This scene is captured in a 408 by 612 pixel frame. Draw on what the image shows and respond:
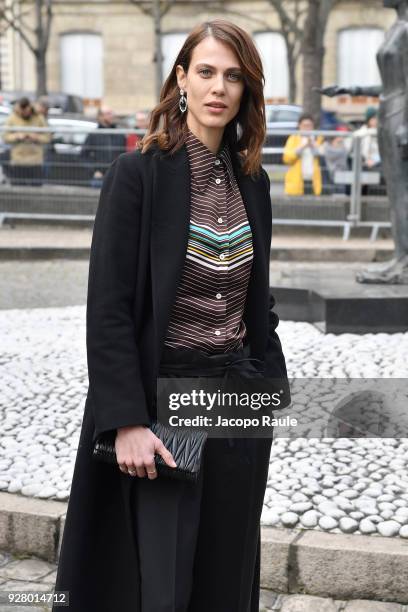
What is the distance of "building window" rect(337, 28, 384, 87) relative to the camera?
3953 cm

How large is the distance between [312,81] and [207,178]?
853 inches

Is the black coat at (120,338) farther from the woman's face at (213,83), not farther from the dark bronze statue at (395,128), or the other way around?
the dark bronze statue at (395,128)

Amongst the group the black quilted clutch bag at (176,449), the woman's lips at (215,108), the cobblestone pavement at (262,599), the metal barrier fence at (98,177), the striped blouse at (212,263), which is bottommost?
the cobblestone pavement at (262,599)

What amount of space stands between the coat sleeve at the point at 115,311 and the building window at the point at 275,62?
38539 mm

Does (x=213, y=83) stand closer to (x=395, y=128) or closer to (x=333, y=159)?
(x=395, y=128)

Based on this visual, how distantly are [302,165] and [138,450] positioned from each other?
38.9 feet

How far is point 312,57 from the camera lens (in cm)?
2362

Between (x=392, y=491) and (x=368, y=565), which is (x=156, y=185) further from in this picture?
(x=392, y=491)

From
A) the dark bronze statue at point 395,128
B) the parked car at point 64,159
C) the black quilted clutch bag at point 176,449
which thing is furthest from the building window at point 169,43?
the black quilted clutch bag at point 176,449

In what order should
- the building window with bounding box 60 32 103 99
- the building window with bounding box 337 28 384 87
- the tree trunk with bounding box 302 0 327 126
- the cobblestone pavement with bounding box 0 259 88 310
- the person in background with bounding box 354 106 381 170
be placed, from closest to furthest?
the cobblestone pavement with bounding box 0 259 88 310, the person in background with bounding box 354 106 381 170, the tree trunk with bounding box 302 0 327 126, the building window with bounding box 337 28 384 87, the building window with bounding box 60 32 103 99

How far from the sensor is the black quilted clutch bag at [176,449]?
8.22 feet

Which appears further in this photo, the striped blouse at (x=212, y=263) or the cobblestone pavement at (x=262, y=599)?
the cobblestone pavement at (x=262, y=599)

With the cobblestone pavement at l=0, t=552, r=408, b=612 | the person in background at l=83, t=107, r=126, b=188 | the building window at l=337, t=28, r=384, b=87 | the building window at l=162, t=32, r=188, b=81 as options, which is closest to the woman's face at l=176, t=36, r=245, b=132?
the cobblestone pavement at l=0, t=552, r=408, b=612

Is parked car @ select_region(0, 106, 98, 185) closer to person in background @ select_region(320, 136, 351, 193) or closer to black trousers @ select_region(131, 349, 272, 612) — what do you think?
person in background @ select_region(320, 136, 351, 193)
